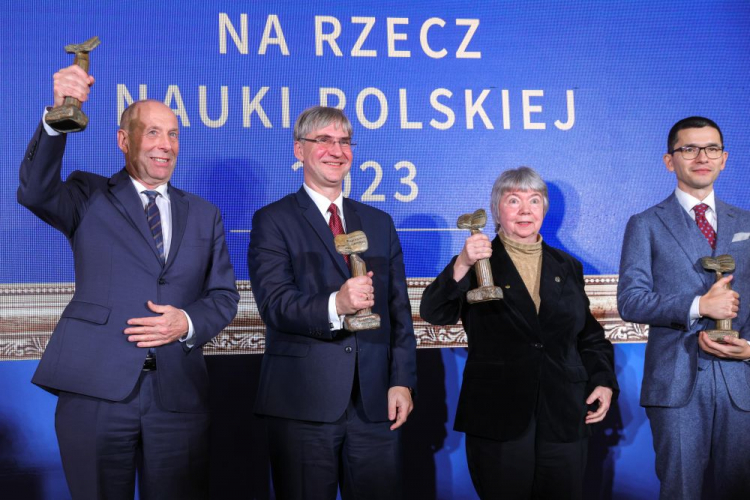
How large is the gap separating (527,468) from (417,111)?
183 cm

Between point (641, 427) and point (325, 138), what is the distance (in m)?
2.23

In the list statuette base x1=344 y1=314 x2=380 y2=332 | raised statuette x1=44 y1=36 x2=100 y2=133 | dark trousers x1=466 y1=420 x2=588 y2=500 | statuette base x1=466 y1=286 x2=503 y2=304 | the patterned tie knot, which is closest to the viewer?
raised statuette x1=44 y1=36 x2=100 y2=133

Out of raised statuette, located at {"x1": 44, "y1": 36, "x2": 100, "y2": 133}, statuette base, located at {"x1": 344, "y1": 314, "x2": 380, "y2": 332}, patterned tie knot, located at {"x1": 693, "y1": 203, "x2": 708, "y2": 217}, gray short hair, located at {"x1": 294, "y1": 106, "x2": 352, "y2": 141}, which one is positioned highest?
gray short hair, located at {"x1": 294, "y1": 106, "x2": 352, "y2": 141}

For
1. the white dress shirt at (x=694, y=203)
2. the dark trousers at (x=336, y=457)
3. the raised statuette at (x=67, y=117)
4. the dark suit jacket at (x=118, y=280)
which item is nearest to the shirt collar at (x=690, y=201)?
the white dress shirt at (x=694, y=203)

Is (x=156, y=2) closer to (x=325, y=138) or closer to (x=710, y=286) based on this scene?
(x=325, y=138)

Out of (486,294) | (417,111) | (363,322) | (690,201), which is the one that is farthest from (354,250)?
(417,111)

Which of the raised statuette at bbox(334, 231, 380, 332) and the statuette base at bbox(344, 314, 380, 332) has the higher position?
the raised statuette at bbox(334, 231, 380, 332)

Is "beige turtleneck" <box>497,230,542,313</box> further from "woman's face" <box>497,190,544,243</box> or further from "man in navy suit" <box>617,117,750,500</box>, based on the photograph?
"man in navy suit" <box>617,117,750,500</box>

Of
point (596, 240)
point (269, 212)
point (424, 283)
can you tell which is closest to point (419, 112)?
point (424, 283)

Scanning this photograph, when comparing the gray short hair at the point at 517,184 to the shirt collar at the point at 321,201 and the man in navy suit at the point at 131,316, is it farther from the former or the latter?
the man in navy suit at the point at 131,316

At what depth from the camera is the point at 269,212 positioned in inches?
103

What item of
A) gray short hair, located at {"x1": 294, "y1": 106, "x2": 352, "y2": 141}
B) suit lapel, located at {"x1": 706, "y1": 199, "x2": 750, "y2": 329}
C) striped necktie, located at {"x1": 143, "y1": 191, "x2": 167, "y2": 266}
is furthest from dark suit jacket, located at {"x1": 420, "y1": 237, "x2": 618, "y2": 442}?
striped necktie, located at {"x1": 143, "y1": 191, "x2": 167, "y2": 266}

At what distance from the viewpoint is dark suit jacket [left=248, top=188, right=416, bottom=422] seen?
2.45 meters

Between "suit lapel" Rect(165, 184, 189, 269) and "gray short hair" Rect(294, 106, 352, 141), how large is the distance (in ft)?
1.46
